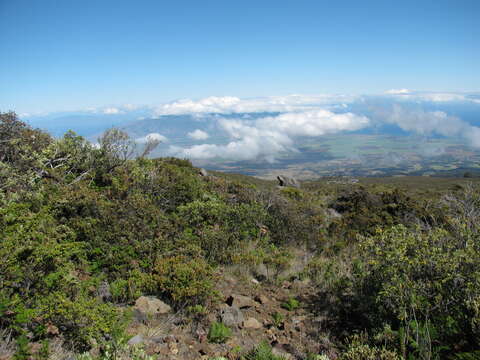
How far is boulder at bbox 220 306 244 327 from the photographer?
440 centimetres

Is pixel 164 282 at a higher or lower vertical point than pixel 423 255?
lower

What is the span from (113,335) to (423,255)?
4.48m

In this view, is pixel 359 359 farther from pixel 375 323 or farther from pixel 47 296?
pixel 47 296

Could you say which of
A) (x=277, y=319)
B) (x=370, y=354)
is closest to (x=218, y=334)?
(x=277, y=319)

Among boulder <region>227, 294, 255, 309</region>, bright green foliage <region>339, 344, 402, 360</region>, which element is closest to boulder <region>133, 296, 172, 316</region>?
boulder <region>227, 294, 255, 309</region>

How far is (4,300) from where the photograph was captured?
3.31 metres

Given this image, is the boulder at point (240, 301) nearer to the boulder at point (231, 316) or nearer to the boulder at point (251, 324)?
the boulder at point (231, 316)

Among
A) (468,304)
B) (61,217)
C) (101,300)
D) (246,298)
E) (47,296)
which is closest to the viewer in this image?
(468,304)

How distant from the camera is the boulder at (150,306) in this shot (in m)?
4.44

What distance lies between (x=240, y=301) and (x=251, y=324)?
721 mm

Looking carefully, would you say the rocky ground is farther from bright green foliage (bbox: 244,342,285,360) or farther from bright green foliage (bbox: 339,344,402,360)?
bright green foliage (bbox: 339,344,402,360)

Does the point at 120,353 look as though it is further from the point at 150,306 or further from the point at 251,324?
the point at 251,324

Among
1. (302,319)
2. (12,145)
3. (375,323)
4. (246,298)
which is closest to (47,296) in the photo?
(246,298)

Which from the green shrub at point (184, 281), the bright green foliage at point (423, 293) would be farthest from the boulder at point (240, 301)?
the bright green foliage at point (423, 293)
